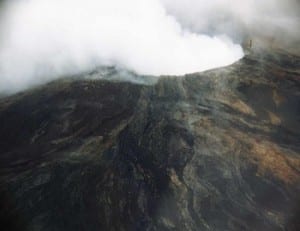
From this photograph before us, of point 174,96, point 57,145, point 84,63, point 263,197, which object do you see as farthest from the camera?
point 84,63

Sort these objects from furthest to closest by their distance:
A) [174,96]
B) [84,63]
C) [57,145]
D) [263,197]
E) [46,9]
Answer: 1. [46,9]
2. [84,63]
3. [174,96]
4. [57,145]
5. [263,197]

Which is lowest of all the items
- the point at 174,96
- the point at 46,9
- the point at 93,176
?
the point at 93,176

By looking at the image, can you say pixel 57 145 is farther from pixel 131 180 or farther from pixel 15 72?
pixel 15 72

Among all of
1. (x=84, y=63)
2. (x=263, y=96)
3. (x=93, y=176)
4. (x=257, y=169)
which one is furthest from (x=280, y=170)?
(x=84, y=63)

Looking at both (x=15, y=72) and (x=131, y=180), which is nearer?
(x=131, y=180)

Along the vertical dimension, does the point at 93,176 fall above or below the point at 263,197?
above

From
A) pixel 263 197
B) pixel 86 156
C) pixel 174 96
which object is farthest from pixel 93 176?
pixel 263 197

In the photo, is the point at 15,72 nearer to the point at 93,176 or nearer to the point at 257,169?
the point at 93,176
